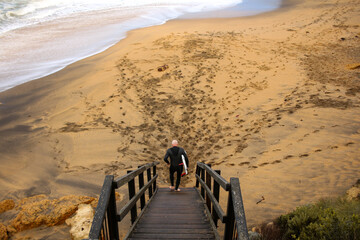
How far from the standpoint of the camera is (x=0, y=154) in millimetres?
8867

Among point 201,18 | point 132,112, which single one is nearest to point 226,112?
point 132,112

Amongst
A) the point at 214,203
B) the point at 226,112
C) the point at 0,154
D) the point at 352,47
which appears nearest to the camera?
the point at 214,203

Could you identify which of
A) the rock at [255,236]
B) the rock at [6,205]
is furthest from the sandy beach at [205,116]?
the rock at [255,236]

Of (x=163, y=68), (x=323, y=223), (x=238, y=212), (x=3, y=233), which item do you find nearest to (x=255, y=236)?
(x=323, y=223)

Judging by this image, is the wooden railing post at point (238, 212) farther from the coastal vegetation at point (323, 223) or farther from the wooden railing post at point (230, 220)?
the coastal vegetation at point (323, 223)

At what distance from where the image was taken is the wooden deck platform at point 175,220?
3858mm

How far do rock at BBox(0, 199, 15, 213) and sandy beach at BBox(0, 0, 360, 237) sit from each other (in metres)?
0.45

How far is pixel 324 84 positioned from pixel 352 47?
735 cm

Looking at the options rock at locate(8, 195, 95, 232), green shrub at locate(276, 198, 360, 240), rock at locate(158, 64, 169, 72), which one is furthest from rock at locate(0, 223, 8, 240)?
rock at locate(158, 64, 169, 72)

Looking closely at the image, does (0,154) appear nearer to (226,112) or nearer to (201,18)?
(226,112)

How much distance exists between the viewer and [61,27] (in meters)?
25.5

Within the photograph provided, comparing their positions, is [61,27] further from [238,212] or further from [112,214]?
[238,212]

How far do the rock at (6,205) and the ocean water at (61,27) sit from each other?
9.22 meters

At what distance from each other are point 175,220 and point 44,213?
10.4ft
